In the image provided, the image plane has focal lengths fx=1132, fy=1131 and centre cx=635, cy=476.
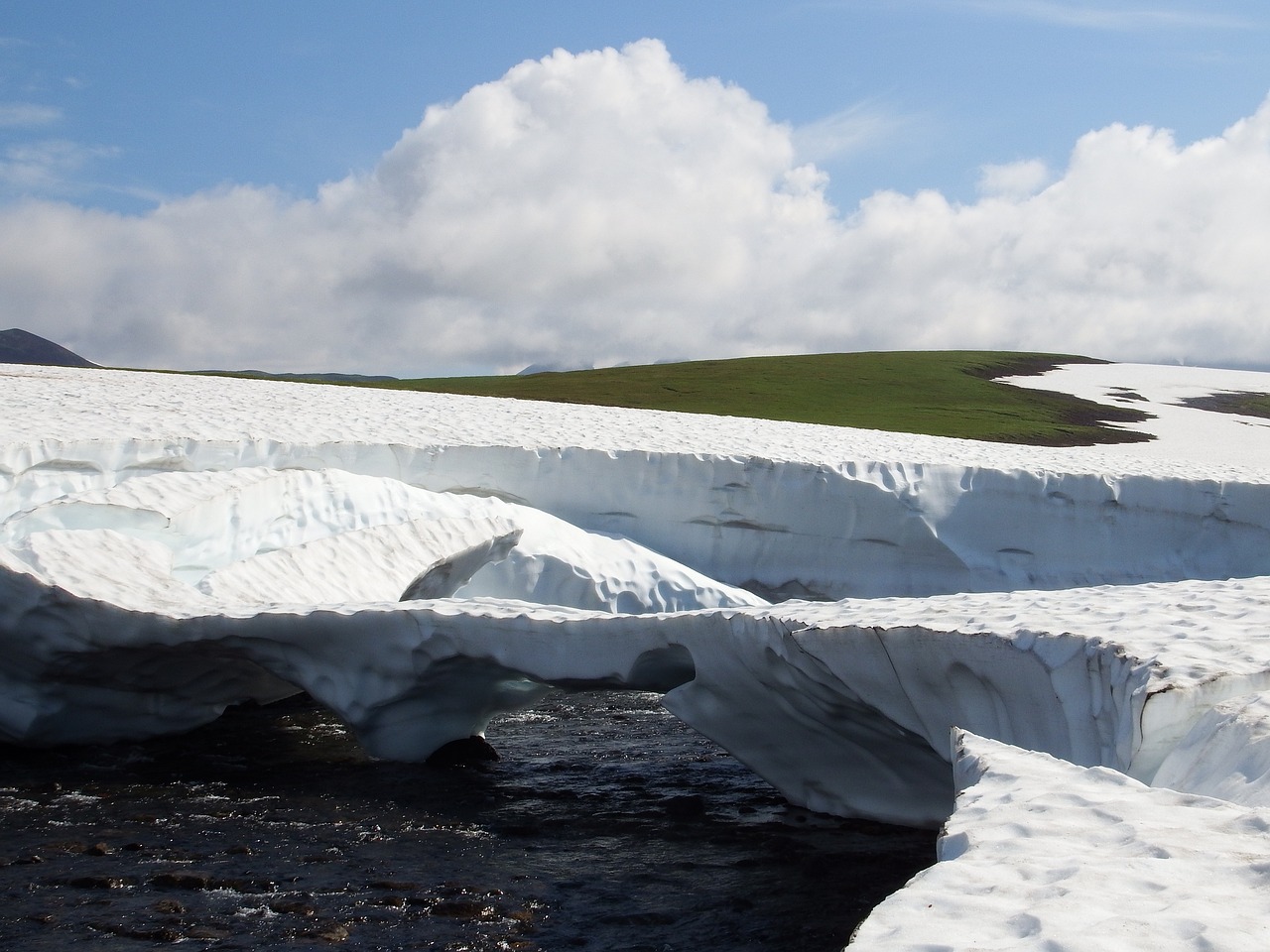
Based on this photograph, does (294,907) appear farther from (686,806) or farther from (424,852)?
(686,806)

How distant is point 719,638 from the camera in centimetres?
796

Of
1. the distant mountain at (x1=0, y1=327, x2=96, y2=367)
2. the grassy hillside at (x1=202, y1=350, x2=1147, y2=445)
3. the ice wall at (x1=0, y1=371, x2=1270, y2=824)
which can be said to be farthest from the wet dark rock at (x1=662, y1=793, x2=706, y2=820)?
the distant mountain at (x1=0, y1=327, x2=96, y2=367)

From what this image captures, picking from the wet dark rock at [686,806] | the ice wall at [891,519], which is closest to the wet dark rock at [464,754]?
the wet dark rock at [686,806]

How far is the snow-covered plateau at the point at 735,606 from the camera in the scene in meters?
4.17

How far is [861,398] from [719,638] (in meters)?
36.7

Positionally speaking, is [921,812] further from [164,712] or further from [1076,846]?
[164,712]

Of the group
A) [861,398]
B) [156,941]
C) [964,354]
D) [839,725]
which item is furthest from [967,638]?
[964,354]

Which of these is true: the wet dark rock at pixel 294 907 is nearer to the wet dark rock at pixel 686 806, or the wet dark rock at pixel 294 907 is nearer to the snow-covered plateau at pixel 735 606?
the snow-covered plateau at pixel 735 606

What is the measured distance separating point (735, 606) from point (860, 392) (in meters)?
35.1

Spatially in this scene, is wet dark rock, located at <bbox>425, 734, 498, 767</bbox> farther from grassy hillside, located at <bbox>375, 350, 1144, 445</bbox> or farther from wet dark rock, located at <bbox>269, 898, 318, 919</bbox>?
grassy hillside, located at <bbox>375, 350, 1144, 445</bbox>

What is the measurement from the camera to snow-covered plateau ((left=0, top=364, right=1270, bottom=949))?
13.7 ft

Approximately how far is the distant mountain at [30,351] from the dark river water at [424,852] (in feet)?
455

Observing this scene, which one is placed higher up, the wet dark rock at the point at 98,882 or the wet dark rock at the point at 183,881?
the wet dark rock at the point at 183,881

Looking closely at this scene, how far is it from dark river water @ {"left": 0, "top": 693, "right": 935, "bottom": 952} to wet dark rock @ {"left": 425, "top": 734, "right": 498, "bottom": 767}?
0.48 feet
